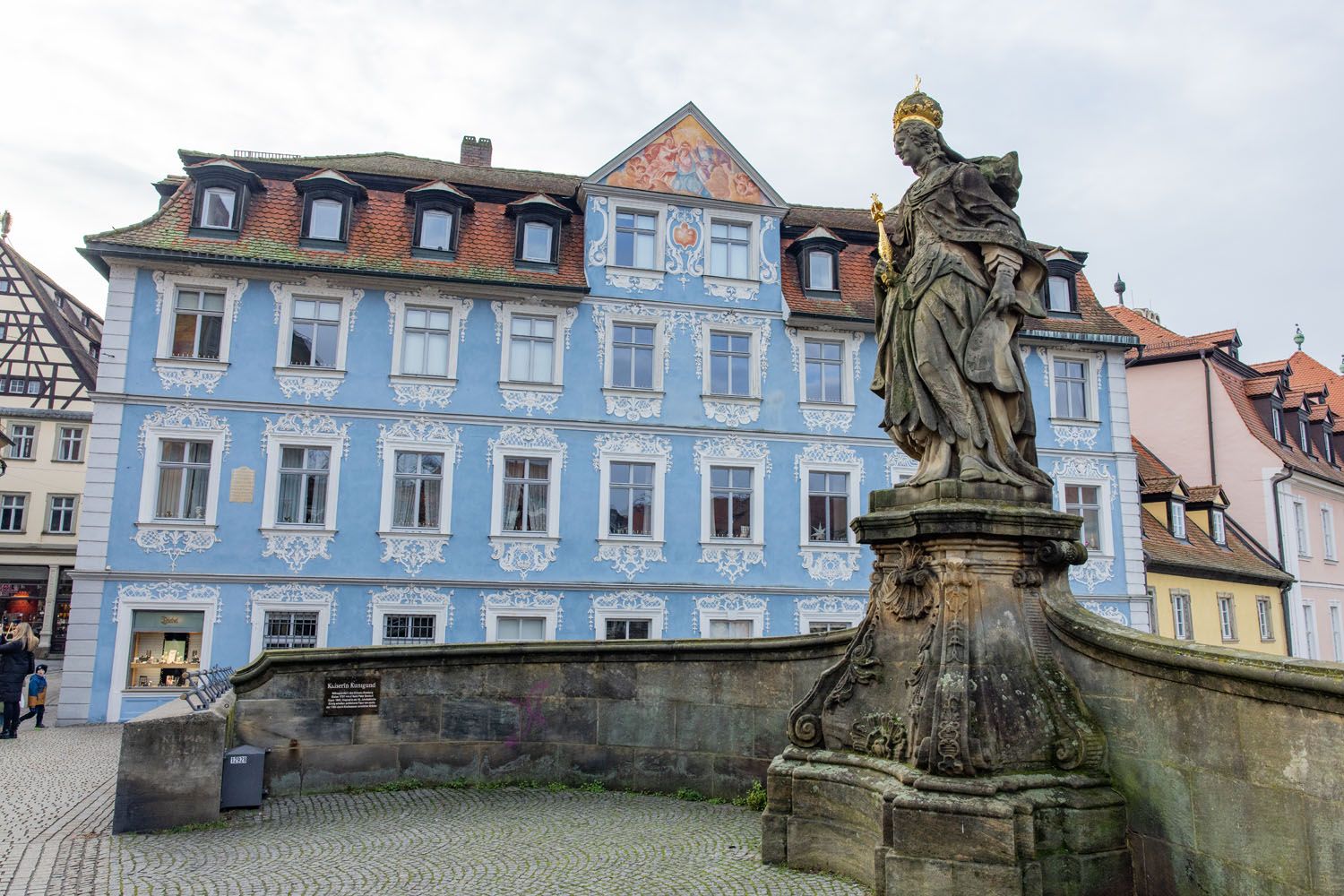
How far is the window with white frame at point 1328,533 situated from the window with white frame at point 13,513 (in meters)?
44.0

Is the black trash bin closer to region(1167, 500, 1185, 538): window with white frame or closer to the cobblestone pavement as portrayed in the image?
the cobblestone pavement

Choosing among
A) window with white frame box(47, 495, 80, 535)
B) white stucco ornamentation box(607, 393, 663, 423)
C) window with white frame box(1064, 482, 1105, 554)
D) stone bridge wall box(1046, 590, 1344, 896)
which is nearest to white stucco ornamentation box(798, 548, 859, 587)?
white stucco ornamentation box(607, 393, 663, 423)

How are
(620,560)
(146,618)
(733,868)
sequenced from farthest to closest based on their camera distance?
(620,560) → (146,618) → (733,868)

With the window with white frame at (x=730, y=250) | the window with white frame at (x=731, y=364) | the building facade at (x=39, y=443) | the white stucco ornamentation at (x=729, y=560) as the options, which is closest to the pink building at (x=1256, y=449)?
the window with white frame at (x=730, y=250)

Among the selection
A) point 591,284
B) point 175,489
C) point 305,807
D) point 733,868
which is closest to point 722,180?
point 591,284

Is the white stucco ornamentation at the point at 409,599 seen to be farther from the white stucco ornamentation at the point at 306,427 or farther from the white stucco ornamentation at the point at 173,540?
the white stucco ornamentation at the point at 173,540

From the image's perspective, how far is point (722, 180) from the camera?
21.8 meters

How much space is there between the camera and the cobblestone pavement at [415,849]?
235 inches

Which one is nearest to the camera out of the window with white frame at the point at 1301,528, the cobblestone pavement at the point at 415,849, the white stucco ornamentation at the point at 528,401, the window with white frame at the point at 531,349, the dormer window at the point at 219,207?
the cobblestone pavement at the point at 415,849

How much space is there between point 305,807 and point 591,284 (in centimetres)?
1399

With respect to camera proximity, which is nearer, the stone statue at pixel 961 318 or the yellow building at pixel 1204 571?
the stone statue at pixel 961 318

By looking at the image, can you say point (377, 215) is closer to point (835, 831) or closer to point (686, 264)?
point (686, 264)

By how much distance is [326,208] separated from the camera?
20453 mm

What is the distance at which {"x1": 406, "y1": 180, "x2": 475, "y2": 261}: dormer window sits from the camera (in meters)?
20.6
